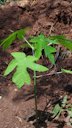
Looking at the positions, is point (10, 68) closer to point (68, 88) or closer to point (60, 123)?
point (60, 123)

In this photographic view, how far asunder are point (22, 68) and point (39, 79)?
1342 millimetres

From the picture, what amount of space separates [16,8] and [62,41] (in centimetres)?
231

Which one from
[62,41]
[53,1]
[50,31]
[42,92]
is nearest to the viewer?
[62,41]

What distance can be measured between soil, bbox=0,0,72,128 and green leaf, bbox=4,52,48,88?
3.12 ft

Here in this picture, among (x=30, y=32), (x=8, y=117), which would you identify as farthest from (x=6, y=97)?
(x=30, y=32)

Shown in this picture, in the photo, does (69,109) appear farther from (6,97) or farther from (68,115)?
(6,97)

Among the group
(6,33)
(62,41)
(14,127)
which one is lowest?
(14,127)

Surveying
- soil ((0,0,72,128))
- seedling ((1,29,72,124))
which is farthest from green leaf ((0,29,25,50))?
soil ((0,0,72,128))

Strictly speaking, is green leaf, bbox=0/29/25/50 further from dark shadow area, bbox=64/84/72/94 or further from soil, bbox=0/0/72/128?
dark shadow area, bbox=64/84/72/94

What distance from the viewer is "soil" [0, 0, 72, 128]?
132 inches

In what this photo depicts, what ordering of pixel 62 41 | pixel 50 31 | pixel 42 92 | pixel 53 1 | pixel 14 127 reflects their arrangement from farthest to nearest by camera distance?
pixel 53 1
pixel 50 31
pixel 42 92
pixel 14 127
pixel 62 41

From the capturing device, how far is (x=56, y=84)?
3658mm

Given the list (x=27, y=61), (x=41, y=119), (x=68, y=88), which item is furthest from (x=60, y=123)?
(x=27, y=61)

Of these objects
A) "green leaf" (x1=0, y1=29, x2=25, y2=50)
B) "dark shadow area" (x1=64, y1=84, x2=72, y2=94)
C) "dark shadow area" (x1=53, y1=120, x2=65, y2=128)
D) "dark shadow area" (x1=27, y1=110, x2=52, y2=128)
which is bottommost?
"dark shadow area" (x1=53, y1=120, x2=65, y2=128)
